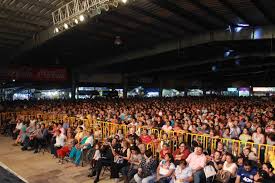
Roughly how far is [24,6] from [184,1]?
7388 millimetres

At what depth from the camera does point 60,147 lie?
11000 mm

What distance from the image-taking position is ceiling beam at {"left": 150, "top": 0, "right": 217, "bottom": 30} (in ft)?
38.6

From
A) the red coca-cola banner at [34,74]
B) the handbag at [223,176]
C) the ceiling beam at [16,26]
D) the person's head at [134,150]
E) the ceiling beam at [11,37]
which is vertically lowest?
the handbag at [223,176]

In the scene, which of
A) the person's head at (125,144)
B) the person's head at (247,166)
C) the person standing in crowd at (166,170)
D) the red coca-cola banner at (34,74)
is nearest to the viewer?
the person's head at (247,166)

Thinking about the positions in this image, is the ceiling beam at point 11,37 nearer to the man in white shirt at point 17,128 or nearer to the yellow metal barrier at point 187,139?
the man in white shirt at point 17,128

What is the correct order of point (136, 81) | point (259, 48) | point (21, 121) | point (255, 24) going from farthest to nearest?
point (136, 81) → point (259, 48) → point (255, 24) → point (21, 121)

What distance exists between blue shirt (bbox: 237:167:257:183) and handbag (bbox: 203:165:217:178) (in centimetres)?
64

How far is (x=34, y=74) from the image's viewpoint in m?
25.0

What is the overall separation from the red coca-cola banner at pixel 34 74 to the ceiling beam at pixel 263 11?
19.1m

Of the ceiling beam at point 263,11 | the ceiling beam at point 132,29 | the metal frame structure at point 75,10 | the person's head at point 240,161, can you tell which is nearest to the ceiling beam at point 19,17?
the metal frame structure at point 75,10

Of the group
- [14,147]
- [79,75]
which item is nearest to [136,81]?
[79,75]

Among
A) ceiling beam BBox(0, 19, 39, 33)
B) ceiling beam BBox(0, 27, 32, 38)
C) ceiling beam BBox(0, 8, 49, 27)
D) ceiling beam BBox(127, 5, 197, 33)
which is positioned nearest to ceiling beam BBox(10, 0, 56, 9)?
ceiling beam BBox(0, 8, 49, 27)

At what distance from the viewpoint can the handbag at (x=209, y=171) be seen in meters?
7.10

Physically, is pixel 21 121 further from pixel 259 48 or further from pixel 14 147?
pixel 259 48
